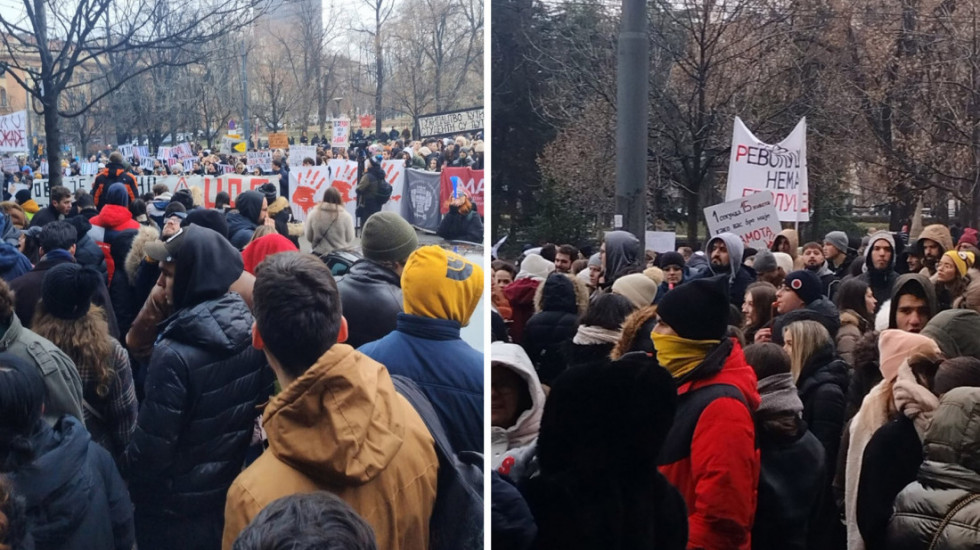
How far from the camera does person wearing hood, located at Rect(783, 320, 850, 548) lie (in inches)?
167

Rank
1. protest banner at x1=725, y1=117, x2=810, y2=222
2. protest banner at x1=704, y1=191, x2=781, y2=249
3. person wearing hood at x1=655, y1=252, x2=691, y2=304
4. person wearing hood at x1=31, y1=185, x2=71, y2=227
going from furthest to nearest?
protest banner at x1=725, y1=117, x2=810, y2=222 → protest banner at x1=704, y1=191, x2=781, y2=249 → person wearing hood at x1=655, y1=252, x2=691, y2=304 → person wearing hood at x1=31, y1=185, x2=71, y2=227

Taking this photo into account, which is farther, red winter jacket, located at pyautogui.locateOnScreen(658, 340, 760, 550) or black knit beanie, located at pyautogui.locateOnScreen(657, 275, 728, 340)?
black knit beanie, located at pyautogui.locateOnScreen(657, 275, 728, 340)

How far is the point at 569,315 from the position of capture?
198 inches

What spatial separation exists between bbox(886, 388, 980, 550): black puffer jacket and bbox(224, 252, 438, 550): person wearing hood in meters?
1.77

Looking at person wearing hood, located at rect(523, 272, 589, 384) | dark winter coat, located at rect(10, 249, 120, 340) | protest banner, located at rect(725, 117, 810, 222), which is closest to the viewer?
dark winter coat, located at rect(10, 249, 120, 340)

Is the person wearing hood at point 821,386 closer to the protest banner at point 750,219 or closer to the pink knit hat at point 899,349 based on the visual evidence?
the pink knit hat at point 899,349

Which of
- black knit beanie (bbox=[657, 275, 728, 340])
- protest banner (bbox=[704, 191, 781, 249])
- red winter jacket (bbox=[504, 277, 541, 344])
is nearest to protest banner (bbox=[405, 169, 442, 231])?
black knit beanie (bbox=[657, 275, 728, 340])

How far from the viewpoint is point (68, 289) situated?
2.50m

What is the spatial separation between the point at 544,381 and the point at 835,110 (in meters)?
15.2

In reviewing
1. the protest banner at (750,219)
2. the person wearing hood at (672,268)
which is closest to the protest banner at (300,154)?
the person wearing hood at (672,268)

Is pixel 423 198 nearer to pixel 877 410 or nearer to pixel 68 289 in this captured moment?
pixel 68 289

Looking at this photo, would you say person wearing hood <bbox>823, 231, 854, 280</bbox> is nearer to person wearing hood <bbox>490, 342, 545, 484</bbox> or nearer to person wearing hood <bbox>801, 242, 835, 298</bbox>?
person wearing hood <bbox>801, 242, 835, 298</bbox>

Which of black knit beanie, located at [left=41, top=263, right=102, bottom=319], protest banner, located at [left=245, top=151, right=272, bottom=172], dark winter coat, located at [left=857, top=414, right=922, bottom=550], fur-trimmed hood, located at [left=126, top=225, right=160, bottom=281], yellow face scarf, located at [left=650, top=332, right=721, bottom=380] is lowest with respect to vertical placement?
dark winter coat, located at [left=857, top=414, right=922, bottom=550]

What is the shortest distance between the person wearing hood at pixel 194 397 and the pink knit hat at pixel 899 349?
239 centimetres
